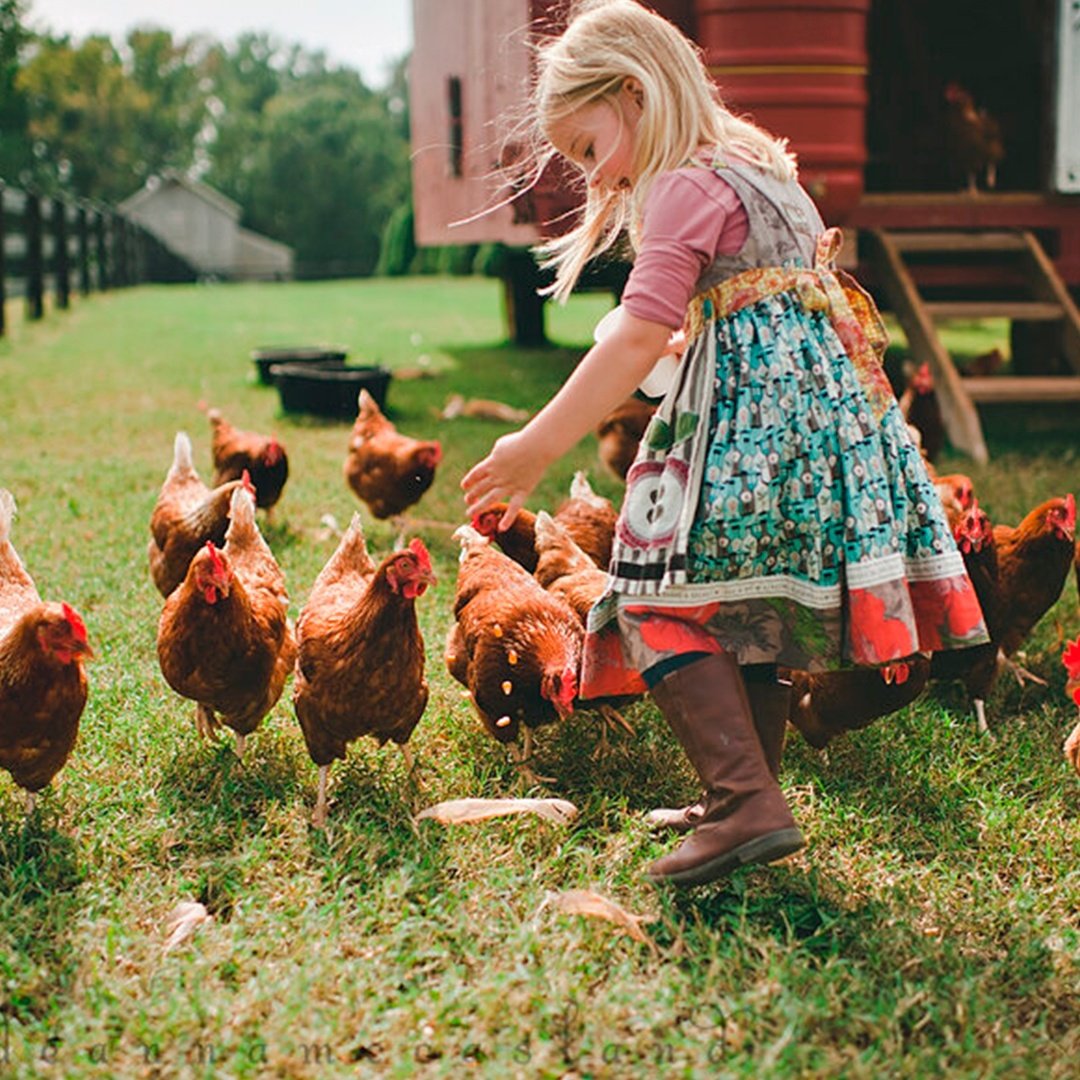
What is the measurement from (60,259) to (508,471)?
18.7m

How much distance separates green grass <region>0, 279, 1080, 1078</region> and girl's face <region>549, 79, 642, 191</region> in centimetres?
150

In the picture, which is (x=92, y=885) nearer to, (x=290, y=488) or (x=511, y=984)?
(x=511, y=984)

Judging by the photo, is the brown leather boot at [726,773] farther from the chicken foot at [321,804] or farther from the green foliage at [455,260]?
the green foliage at [455,260]

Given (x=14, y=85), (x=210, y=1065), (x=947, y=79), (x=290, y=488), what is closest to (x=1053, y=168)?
(x=947, y=79)

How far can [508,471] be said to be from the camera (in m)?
2.32

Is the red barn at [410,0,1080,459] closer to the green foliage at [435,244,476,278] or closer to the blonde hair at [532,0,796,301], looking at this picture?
the blonde hair at [532,0,796,301]

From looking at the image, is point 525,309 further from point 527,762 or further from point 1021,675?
point 527,762

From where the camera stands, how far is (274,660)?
3.31 m

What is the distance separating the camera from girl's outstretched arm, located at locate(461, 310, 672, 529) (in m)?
2.31

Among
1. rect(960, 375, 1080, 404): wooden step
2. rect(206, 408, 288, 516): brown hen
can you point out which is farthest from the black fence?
rect(960, 375, 1080, 404): wooden step

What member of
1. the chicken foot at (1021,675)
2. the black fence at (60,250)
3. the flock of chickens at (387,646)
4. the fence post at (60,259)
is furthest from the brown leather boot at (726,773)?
the fence post at (60,259)

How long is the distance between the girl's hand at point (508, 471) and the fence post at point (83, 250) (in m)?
22.0

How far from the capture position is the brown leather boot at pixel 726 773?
96.9 inches

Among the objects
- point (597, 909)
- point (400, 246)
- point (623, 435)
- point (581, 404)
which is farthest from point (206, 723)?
point (400, 246)
